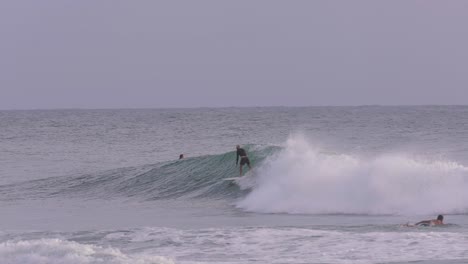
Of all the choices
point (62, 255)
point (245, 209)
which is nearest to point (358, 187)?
point (245, 209)

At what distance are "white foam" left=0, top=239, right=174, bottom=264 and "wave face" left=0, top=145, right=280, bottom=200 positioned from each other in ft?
37.1

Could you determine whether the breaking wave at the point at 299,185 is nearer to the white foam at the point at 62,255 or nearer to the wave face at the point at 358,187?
the wave face at the point at 358,187

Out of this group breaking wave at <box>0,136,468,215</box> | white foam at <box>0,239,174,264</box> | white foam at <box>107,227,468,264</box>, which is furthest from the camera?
breaking wave at <box>0,136,468,215</box>

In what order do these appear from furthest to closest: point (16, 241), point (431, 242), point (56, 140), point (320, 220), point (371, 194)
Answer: point (56, 140) < point (371, 194) < point (320, 220) < point (16, 241) < point (431, 242)

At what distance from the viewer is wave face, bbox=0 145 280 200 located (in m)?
28.3

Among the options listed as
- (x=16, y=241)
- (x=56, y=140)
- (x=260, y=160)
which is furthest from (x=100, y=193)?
(x=56, y=140)

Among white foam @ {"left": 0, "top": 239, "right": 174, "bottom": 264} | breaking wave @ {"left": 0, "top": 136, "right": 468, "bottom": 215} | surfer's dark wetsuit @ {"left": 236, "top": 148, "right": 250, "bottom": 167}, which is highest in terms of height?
surfer's dark wetsuit @ {"left": 236, "top": 148, "right": 250, "bottom": 167}

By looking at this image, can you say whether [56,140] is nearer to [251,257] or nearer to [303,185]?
[303,185]

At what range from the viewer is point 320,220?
67.2 feet

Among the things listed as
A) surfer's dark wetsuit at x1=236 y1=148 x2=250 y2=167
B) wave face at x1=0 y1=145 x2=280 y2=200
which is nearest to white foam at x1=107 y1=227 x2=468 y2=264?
wave face at x1=0 y1=145 x2=280 y2=200

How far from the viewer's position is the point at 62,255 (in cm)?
1489

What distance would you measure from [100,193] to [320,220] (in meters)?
11.8

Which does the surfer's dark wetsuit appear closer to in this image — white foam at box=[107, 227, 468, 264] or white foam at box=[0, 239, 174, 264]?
white foam at box=[107, 227, 468, 264]

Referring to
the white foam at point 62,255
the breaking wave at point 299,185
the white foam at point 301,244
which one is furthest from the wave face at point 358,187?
the white foam at point 62,255
